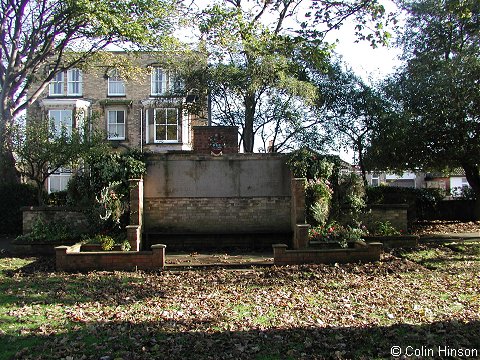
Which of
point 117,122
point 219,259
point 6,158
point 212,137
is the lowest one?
point 219,259

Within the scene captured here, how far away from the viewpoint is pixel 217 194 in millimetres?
12602

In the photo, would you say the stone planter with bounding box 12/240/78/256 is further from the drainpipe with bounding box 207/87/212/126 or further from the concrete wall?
the drainpipe with bounding box 207/87/212/126

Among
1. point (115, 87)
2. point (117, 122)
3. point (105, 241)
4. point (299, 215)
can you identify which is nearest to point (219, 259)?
point (299, 215)

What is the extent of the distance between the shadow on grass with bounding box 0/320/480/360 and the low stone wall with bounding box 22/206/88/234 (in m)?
7.97

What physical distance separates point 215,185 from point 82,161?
5.27 m

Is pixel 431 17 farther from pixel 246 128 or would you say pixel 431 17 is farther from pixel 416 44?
pixel 246 128

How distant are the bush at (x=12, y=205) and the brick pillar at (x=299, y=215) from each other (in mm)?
9950

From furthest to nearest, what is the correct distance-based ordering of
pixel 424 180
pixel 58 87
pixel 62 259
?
1. pixel 424 180
2. pixel 58 87
3. pixel 62 259

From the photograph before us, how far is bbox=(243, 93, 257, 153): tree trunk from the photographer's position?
673 inches

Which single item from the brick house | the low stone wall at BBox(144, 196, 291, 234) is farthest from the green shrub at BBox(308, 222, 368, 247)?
the brick house

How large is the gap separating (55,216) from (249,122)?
8501mm

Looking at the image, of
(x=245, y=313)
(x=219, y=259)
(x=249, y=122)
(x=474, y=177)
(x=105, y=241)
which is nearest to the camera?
(x=245, y=313)

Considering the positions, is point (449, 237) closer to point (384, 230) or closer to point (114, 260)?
point (384, 230)

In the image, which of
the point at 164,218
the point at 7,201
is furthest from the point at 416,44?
the point at 7,201
